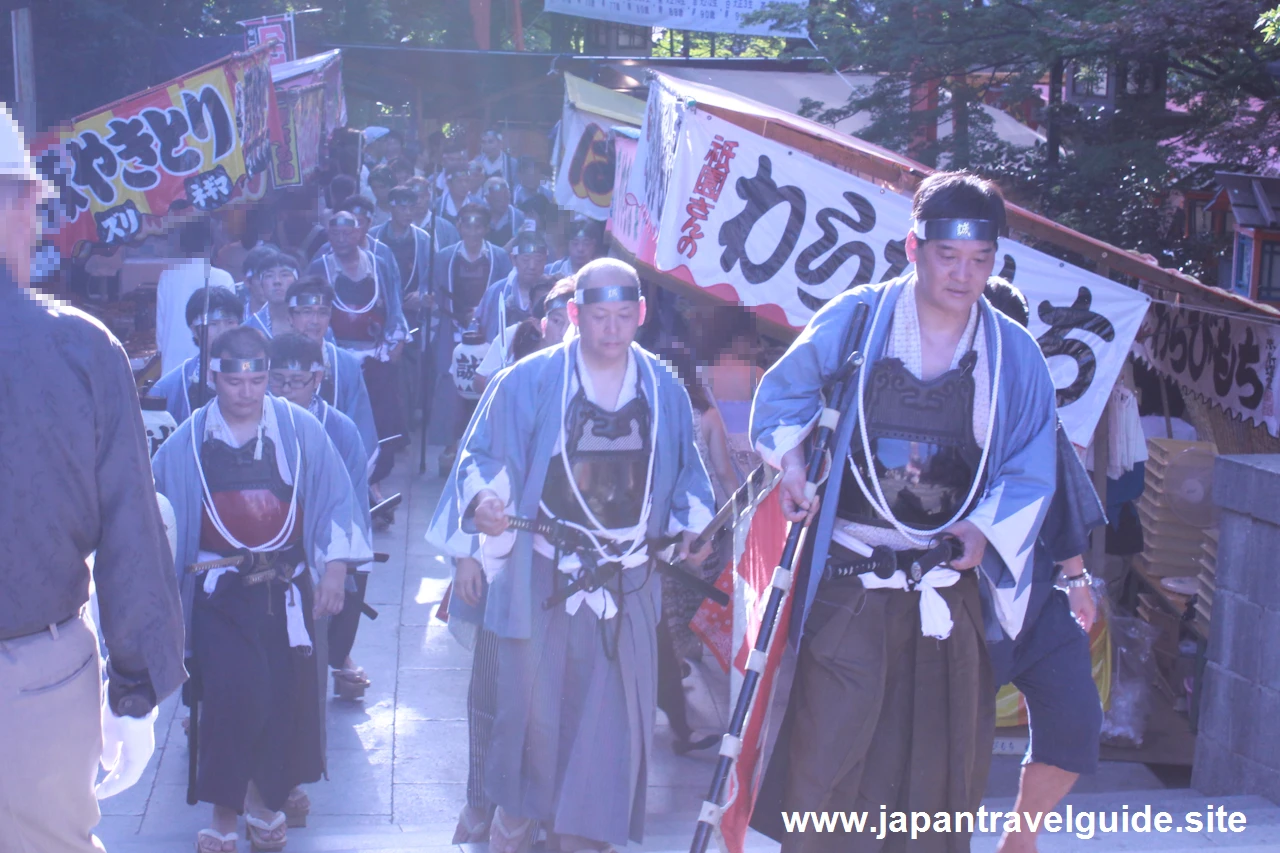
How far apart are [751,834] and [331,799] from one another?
165cm

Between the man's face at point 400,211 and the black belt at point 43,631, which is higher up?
the black belt at point 43,631

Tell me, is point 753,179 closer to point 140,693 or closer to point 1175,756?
point 1175,756

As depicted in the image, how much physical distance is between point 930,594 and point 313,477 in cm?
242

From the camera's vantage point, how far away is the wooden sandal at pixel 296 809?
4.95 meters

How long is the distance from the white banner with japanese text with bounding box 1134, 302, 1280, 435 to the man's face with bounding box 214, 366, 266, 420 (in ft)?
13.2

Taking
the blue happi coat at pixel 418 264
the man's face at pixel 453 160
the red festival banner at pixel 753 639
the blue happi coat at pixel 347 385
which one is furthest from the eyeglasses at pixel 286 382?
Answer: the man's face at pixel 453 160

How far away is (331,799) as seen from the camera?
5195 millimetres

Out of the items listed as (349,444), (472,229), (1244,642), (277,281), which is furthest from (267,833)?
(472,229)

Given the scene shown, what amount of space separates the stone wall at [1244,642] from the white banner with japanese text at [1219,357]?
4.29 feet

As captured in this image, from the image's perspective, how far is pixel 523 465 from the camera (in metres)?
4.33

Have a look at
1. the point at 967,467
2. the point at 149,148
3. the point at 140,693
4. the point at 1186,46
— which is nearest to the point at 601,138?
the point at 149,148

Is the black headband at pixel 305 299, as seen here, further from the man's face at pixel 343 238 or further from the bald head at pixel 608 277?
the bald head at pixel 608 277

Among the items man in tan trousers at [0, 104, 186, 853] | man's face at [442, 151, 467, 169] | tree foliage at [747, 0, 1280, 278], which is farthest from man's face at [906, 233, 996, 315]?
man's face at [442, 151, 467, 169]

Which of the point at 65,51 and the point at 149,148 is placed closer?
the point at 149,148
